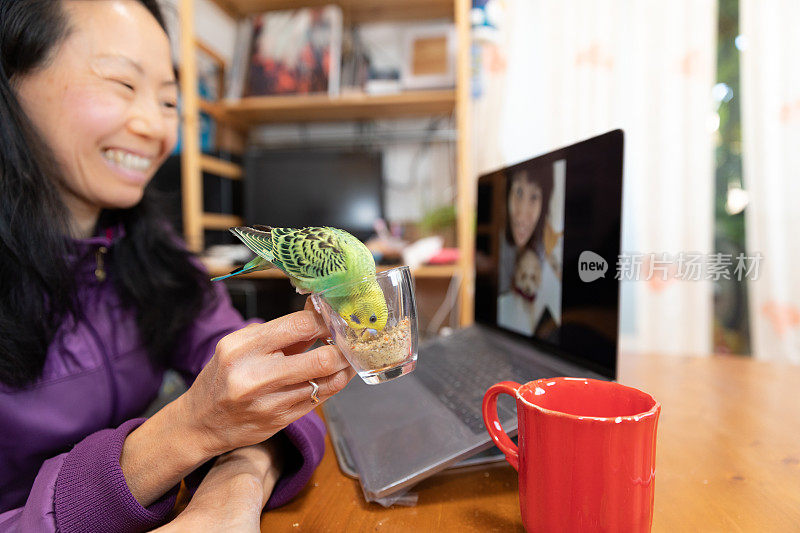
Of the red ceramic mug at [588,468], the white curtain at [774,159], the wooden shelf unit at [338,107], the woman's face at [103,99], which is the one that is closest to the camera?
the red ceramic mug at [588,468]

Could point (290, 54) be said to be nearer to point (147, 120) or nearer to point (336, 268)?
point (147, 120)

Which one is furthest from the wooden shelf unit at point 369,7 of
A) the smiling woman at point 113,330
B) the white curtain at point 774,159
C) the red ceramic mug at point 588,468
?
the red ceramic mug at point 588,468

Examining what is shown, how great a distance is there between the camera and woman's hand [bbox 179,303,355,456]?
14.4 inches

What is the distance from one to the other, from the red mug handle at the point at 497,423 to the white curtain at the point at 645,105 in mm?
1321

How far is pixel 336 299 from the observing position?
0.35 metres

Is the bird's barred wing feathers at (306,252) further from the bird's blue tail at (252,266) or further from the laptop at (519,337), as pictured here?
the laptop at (519,337)

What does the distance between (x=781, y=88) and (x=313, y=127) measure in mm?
1694

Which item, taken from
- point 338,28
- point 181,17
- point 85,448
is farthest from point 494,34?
point 85,448

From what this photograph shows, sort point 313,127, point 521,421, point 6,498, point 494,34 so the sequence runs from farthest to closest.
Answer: point 313,127
point 494,34
point 6,498
point 521,421

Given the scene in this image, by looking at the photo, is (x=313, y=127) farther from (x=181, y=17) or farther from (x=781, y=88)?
(x=781, y=88)

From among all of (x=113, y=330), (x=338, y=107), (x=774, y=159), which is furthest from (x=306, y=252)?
(x=774, y=159)

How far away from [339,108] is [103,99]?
1.27m

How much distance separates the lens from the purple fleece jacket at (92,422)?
0.38m

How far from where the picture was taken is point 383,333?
38 centimetres
